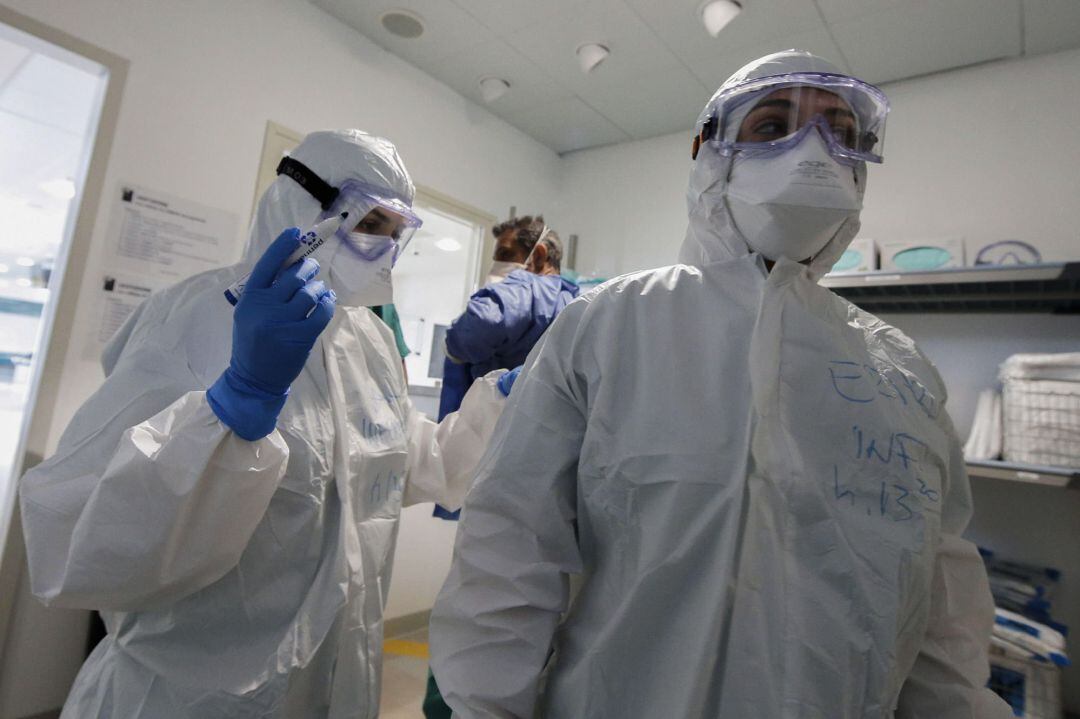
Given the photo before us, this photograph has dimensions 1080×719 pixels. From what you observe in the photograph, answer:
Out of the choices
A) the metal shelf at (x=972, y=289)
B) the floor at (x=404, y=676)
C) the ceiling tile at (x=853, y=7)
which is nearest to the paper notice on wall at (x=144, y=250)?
the floor at (x=404, y=676)

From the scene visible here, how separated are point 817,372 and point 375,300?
31.8 inches

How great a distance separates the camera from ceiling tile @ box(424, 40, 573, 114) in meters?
2.71

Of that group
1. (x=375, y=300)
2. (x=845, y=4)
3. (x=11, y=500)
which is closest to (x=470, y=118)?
(x=845, y=4)

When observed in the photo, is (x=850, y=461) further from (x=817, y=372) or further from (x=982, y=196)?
(x=982, y=196)

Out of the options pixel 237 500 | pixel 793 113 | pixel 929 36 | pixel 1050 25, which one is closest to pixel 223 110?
pixel 237 500

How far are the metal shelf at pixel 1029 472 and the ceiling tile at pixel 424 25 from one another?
2553 millimetres

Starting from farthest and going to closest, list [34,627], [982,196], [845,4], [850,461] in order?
[982,196] → [845,4] → [34,627] → [850,461]

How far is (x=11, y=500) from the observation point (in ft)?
5.83

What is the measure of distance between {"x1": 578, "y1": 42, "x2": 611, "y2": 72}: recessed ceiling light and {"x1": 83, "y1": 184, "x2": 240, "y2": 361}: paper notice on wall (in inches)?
65.9

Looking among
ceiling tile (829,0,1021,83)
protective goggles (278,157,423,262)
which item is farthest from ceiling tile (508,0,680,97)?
protective goggles (278,157,423,262)

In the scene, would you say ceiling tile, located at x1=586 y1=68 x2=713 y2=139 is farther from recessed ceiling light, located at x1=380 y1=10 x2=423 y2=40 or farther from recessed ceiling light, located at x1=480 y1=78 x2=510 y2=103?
recessed ceiling light, located at x1=380 y1=10 x2=423 y2=40

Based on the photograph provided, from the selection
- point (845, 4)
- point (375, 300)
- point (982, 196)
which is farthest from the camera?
point (982, 196)

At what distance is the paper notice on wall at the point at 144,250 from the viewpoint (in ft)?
6.18

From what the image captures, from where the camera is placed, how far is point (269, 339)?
0.78 metres
